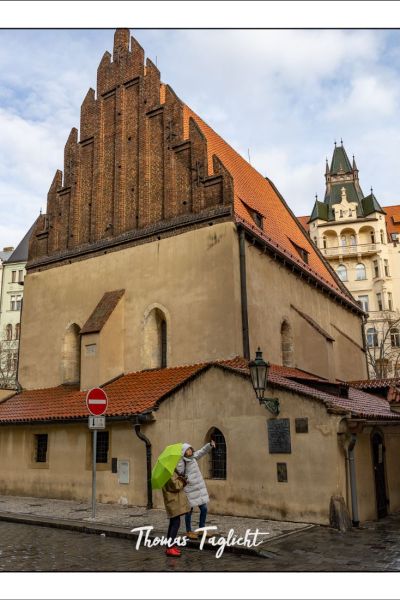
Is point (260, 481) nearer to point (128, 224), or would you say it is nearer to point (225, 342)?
point (225, 342)

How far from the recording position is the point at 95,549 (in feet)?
28.7

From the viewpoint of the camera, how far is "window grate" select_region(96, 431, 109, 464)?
14750 mm

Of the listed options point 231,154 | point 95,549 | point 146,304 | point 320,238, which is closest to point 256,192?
point 231,154

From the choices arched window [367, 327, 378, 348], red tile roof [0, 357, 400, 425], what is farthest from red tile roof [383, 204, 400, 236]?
red tile roof [0, 357, 400, 425]

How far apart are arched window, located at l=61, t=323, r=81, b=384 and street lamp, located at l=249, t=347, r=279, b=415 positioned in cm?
970

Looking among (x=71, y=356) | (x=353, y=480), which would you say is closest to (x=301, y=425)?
(x=353, y=480)

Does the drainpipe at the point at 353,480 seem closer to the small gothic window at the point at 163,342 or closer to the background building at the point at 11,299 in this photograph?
the small gothic window at the point at 163,342

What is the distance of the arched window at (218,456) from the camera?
41.2 ft

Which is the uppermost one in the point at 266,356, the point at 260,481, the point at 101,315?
the point at 101,315

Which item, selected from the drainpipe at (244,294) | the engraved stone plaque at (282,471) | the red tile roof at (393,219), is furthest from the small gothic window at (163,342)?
the red tile roof at (393,219)

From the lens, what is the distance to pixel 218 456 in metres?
12.7

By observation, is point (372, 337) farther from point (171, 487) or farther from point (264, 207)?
point (171, 487)

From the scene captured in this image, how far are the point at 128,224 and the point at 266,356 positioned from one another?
6558 millimetres

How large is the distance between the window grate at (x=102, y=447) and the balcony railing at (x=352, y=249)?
1541 inches
